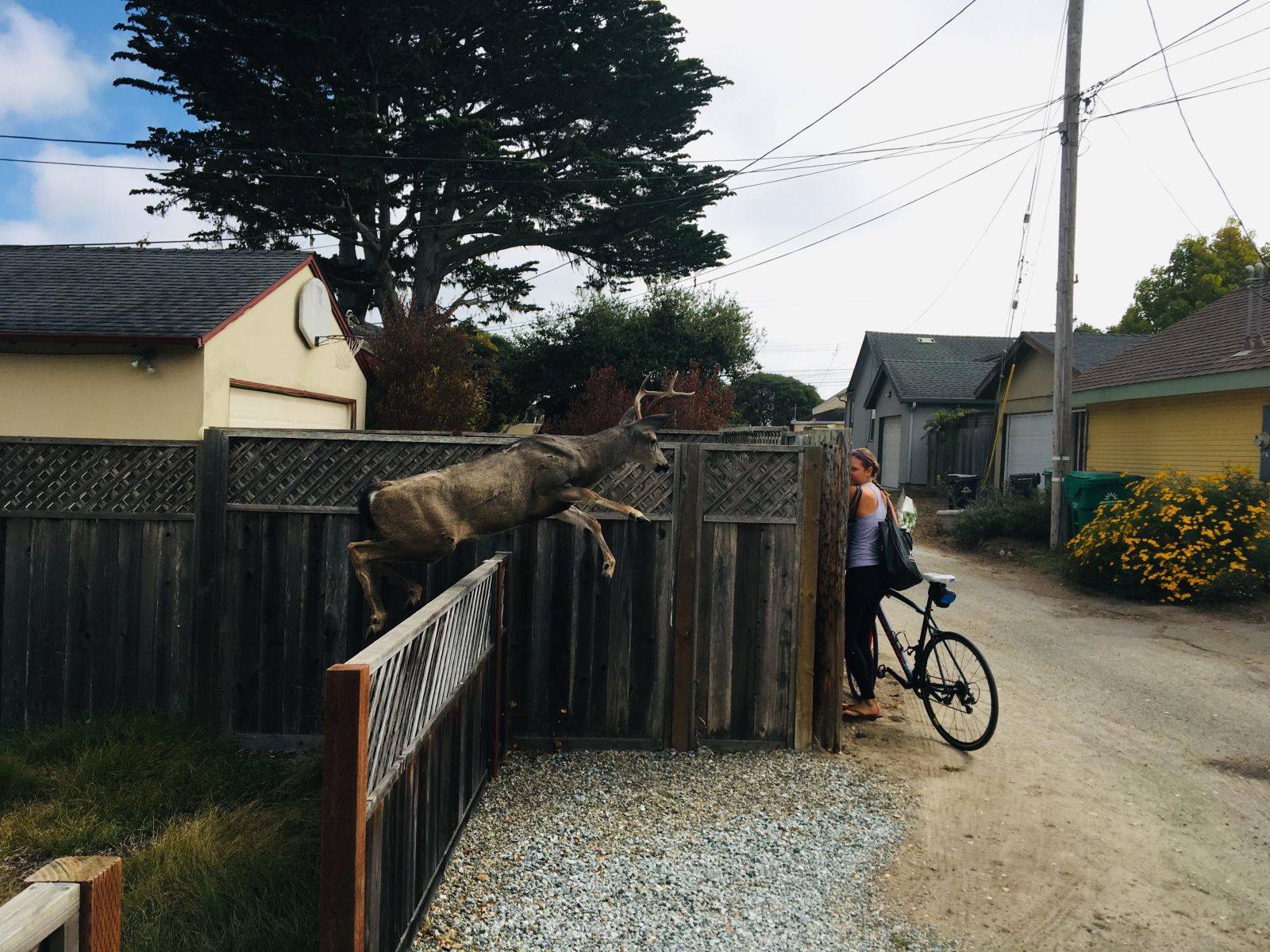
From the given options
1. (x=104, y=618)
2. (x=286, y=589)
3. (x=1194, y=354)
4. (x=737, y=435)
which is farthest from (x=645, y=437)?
(x=1194, y=354)

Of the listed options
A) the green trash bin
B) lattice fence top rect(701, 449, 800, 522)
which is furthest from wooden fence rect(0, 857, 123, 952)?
the green trash bin

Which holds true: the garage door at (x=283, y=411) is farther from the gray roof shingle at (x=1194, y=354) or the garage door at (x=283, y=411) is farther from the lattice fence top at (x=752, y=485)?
the gray roof shingle at (x=1194, y=354)

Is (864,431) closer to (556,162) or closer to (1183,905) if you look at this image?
(556,162)

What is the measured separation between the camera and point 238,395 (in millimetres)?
12023

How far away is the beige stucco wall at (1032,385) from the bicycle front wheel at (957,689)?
56.8ft

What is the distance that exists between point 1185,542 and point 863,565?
7.81m

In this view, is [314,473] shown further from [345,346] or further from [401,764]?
[345,346]

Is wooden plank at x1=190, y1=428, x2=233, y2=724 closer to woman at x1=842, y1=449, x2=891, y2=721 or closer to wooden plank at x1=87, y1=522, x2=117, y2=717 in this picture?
wooden plank at x1=87, y1=522, x2=117, y2=717

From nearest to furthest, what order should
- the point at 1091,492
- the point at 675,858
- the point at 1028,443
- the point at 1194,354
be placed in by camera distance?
the point at 675,858 < the point at 1091,492 < the point at 1194,354 < the point at 1028,443

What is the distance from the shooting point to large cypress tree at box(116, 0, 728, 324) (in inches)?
754

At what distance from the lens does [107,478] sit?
17.3 feet

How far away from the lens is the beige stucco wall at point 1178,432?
1395 centimetres

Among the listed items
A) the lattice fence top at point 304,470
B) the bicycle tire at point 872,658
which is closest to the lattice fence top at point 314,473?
the lattice fence top at point 304,470

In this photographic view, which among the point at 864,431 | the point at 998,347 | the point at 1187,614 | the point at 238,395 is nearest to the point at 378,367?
the point at 238,395
